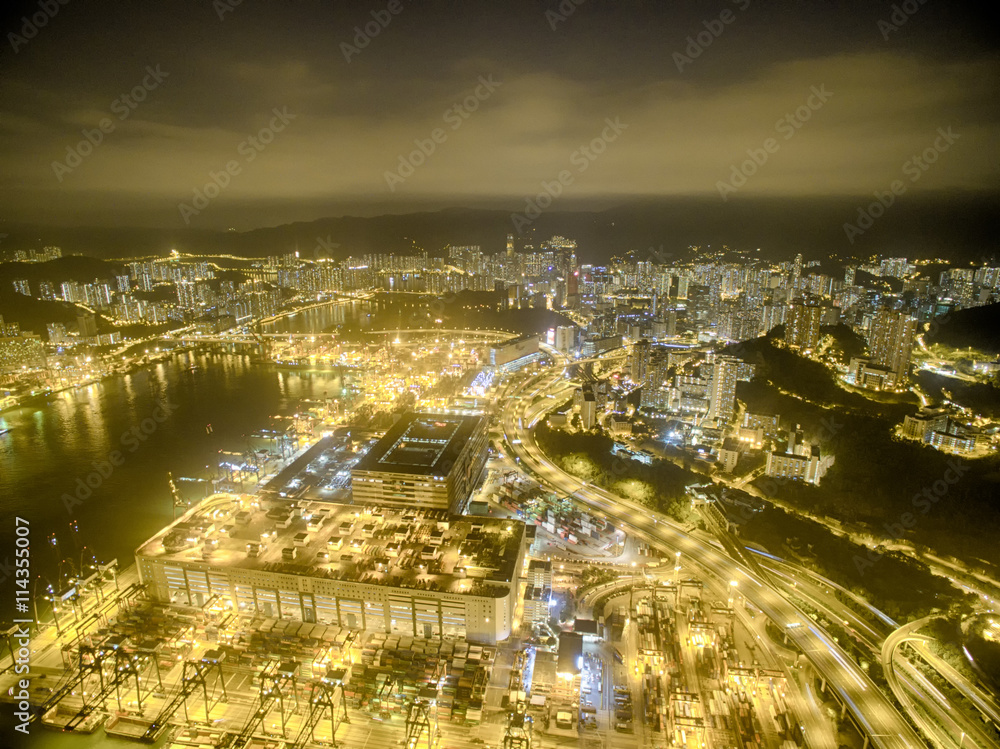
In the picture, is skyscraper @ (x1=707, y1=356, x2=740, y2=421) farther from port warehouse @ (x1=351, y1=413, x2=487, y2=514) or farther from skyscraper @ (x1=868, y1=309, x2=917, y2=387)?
port warehouse @ (x1=351, y1=413, x2=487, y2=514)

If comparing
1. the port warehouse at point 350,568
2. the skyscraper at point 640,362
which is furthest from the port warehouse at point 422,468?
Result: the skyscraper at point 640,362

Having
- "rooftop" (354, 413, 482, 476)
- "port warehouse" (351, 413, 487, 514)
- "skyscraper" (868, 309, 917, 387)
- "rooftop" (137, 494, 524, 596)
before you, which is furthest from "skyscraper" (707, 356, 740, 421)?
"rooftop" (137, 494, 524, 596)

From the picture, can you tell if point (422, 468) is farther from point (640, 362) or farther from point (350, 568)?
point (640, 362)

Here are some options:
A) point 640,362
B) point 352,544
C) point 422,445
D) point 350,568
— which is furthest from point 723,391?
point 350,568

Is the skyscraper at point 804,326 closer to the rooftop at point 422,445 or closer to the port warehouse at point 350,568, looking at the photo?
the rooftop at point 422,445

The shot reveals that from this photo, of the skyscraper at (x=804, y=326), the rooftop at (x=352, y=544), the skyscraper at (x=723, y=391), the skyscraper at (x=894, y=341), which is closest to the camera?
the rooftop at (x=352, y=544)
